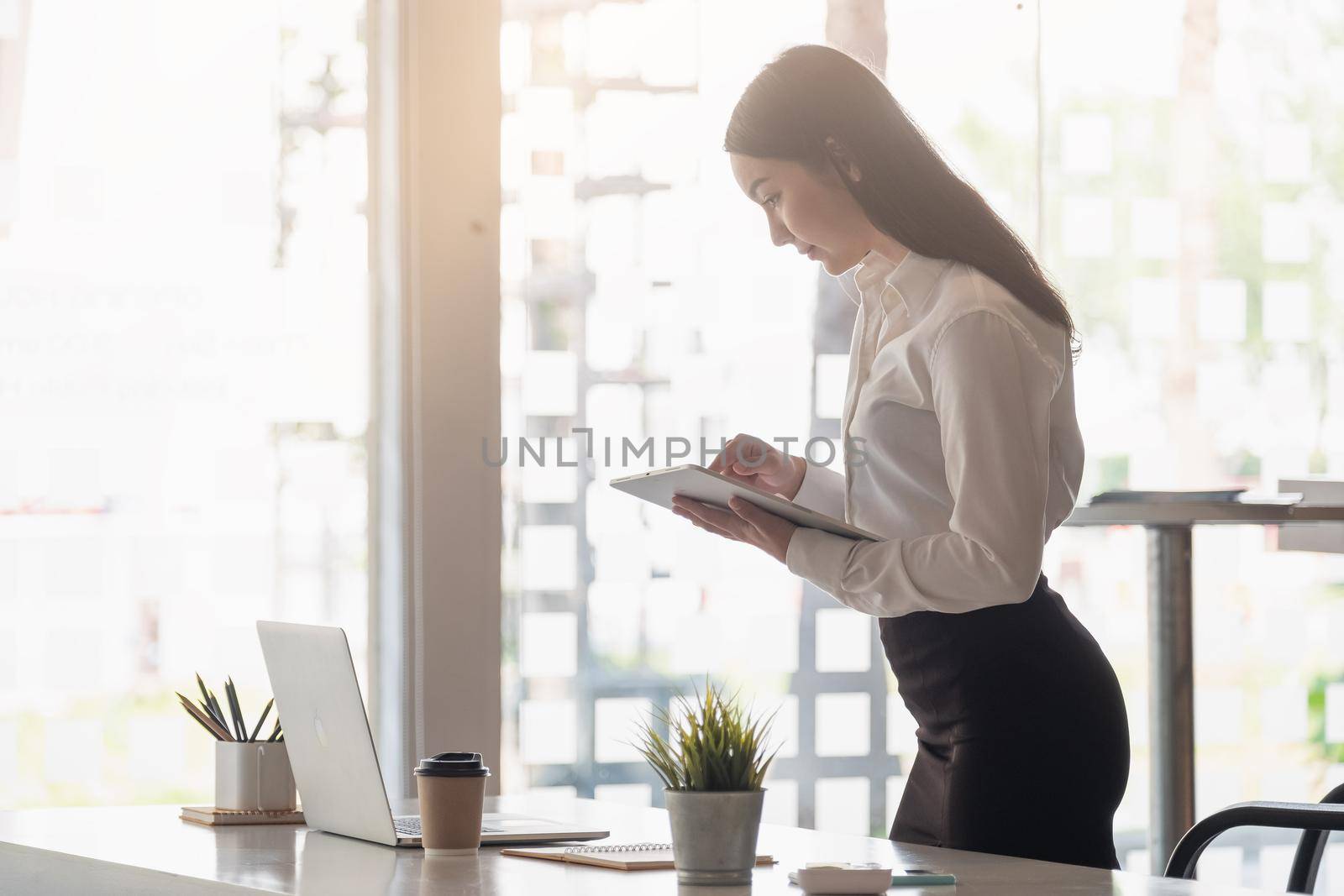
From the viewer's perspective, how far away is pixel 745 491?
1842 millimetres

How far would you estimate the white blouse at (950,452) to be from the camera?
5.83 feet

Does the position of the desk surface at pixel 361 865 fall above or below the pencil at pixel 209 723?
below

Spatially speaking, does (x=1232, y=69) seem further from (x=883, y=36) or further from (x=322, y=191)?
(x=322, y=191)

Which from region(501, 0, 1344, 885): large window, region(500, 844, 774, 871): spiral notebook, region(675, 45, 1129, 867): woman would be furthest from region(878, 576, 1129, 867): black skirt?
region(501, 0, 1344, 885): large window

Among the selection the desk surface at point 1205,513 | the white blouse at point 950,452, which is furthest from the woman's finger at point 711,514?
the desk surface at point 1205,513

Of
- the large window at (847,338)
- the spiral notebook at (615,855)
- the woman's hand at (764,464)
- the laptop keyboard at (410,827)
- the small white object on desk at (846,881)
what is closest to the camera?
the small white object on desk at (846,881)

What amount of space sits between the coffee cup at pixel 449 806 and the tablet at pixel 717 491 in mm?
395

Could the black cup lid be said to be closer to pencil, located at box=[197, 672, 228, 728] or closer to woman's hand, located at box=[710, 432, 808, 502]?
pencil, located at box=[197, 672, 228, 728]

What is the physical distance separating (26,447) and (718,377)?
4.20 feet

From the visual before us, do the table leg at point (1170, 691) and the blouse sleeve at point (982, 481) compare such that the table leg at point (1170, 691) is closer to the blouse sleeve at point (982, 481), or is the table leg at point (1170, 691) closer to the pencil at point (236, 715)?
the blouse sleeve at point (982, 481)

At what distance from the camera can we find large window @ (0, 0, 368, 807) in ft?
9.66

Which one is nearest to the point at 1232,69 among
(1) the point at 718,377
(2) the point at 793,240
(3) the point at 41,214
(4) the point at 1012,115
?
(4) the point at 1012,115

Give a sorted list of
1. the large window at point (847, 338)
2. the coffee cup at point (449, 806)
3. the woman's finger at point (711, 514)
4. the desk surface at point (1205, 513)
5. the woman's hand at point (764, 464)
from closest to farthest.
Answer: the coffee cup at point (449, 806), the woman's finger at point (711, 514), the woman's hand at point (764, 464), the desk surface at point (1205, 513), the large window at point (847, 338)

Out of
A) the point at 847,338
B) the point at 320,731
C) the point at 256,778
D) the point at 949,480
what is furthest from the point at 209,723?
the point at 847,338
